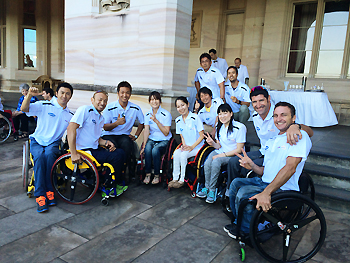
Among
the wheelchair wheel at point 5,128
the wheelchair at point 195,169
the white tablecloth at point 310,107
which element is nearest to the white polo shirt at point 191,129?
the wheelchair at point 195,169

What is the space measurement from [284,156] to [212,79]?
2.51m

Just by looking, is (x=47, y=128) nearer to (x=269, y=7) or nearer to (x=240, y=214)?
(x=240, y=214)

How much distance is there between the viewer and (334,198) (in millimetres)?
2801

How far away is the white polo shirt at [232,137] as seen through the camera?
296cm

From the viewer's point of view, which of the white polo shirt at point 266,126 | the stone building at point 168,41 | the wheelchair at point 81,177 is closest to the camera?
Result: the wheelchair at point 81,177

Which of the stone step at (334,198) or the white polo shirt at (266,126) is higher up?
the white polo shirt at (266,126)

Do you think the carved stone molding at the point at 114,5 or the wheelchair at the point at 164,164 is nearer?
the wheelchair at the point at 164,164

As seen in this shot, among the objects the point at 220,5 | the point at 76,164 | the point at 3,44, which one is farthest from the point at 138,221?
the point at 3,44

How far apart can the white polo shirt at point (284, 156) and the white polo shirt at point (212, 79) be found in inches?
91.4

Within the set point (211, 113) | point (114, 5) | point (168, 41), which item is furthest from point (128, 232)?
point (114, 5)

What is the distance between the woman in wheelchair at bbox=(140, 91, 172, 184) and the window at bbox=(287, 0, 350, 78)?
5.34 metres

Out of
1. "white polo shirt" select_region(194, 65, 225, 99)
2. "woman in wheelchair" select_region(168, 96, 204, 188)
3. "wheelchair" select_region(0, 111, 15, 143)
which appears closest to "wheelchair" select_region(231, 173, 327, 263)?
"woman in wheelchair" select_region(168, 96, 204, 188)

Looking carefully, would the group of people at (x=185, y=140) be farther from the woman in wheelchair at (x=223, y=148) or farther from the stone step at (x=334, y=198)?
the stone step at (x=334, y=198)

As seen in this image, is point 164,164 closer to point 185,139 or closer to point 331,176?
point 185,139
